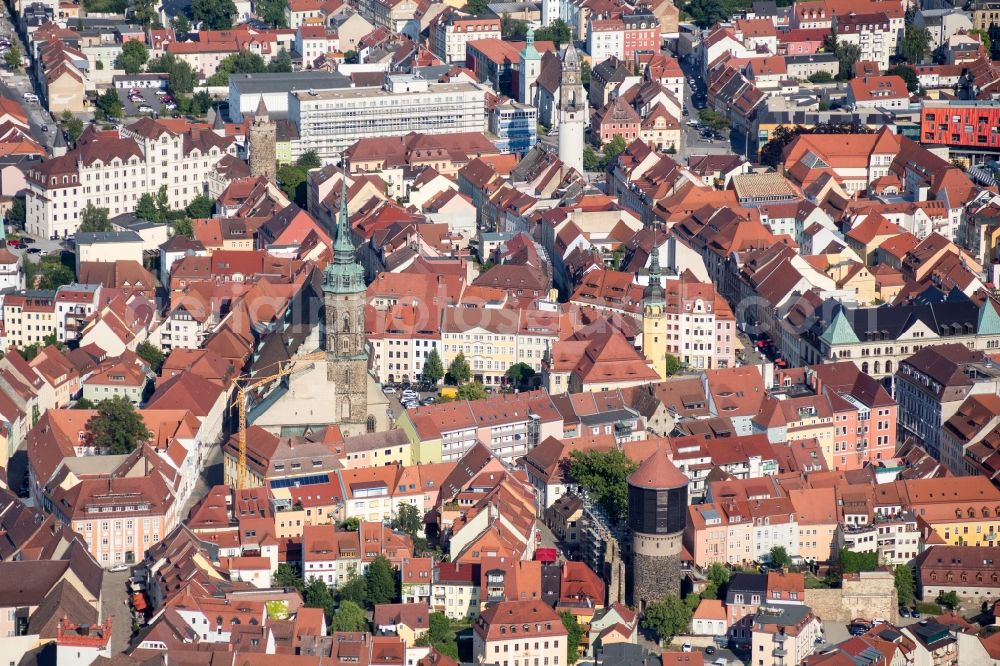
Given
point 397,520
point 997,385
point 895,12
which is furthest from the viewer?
point 895,12

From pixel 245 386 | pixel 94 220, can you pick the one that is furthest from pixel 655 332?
pixel 94 220

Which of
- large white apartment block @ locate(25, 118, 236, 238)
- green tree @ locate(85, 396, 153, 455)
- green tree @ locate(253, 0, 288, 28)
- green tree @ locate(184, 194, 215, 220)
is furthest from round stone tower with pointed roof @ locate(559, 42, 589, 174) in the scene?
green tree @ locate(85, 396, 153, 455)

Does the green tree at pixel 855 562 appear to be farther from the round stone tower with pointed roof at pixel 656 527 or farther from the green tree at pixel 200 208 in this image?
the green tree at pixel 200 208

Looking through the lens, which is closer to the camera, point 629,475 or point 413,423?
point 629,475

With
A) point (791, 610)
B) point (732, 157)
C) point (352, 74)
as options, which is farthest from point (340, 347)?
point (352, 74)

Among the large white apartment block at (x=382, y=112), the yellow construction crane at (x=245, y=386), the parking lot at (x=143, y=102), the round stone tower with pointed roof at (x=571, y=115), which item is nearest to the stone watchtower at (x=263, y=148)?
the large white apartment block at (x=382, y=112)

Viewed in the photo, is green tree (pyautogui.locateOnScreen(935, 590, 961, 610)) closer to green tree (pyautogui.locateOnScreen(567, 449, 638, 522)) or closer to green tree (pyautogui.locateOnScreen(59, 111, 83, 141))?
green tree (pyautogui.locateOnScreen(567, 449, 638, 522))

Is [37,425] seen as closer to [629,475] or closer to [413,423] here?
[413,423]
